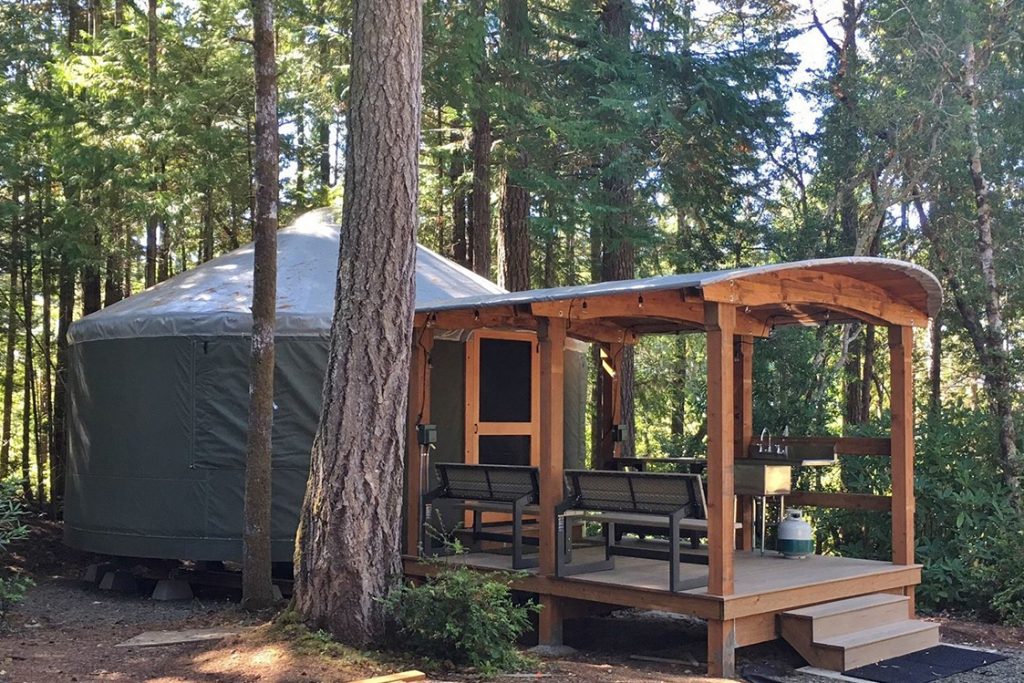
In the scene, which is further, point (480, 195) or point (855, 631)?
point (480, 195)

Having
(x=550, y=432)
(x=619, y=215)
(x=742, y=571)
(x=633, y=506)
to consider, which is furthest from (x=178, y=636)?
(x=619, y=215)

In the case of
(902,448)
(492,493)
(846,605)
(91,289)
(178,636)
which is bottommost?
(178,636)

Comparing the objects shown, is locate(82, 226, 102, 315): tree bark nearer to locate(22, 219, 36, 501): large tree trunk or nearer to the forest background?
the forest background

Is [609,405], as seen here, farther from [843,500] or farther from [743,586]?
[743,586]

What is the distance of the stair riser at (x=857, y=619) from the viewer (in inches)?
232

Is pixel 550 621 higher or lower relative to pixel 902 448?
lower

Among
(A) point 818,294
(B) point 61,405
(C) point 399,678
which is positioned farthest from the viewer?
(B) point 61,405

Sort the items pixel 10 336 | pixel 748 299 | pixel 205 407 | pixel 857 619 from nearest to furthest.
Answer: pixel 748 299 < pixel 857 619 < pixel 205 407 < pixel 10 336

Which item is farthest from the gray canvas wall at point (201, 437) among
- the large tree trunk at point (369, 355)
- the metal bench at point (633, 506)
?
the large tree trunk at point (369, 355)

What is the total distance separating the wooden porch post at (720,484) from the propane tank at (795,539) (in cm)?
191

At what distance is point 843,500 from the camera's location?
297 inches

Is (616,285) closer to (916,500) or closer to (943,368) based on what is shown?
(916,500)

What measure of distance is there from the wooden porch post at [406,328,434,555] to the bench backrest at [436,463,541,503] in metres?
0.26

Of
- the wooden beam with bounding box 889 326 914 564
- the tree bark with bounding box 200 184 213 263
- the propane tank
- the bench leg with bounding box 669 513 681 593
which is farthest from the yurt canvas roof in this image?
the wooden beam with bounding box 889 326 914 564
